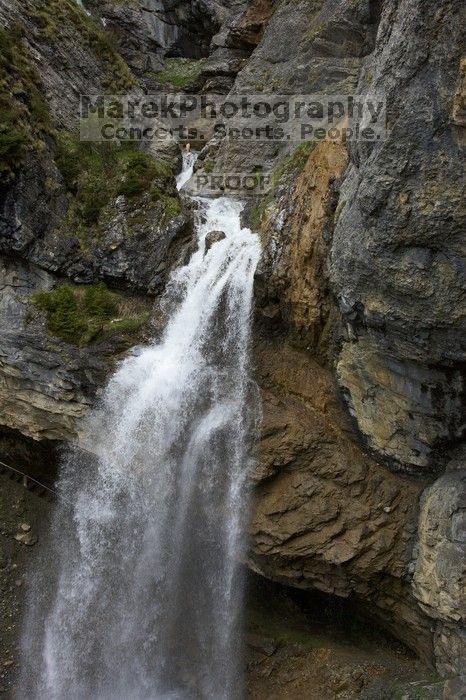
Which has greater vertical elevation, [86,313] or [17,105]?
[17,105]

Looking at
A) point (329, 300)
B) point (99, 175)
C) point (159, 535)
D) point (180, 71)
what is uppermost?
point (180, 71)

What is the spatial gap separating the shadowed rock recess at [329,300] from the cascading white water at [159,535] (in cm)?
67

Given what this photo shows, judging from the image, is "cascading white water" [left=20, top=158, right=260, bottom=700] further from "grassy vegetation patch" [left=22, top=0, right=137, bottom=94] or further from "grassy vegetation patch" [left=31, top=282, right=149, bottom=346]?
"grassy vegetation patch" [left=22, top=0, right=137, bottom=94]

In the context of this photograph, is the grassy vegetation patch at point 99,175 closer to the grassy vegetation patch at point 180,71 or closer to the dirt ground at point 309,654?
the dirt ground at point 309,654

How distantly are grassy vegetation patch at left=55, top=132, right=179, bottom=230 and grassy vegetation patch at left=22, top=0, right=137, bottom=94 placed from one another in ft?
17.6

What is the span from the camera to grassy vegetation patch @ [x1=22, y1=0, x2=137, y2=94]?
60.7 feet

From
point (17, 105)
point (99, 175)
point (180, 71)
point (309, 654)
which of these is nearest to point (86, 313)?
point (99, 175)

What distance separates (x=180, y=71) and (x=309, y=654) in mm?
27642

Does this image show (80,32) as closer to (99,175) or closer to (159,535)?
(99,175)

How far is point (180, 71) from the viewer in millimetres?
27781

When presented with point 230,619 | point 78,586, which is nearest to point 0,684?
point 78,586

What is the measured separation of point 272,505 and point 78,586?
4.71 meters

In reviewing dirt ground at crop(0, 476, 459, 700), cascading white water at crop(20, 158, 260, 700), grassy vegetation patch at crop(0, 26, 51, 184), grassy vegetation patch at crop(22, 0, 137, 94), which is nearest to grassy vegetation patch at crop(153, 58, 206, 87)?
grassy vegetation patch at crop(22, 0, 137, 94)

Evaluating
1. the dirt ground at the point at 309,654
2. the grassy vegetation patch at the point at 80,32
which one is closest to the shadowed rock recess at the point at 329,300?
the grassy vegetation patch at the point at 80,32
